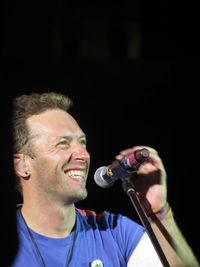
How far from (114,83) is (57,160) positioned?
0.85 meters

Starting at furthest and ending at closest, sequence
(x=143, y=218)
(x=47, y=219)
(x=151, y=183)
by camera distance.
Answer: (x=151, y=183) < (x=47, y=219) < (x=143, y=218)

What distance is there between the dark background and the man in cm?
7

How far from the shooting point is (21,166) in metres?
2.23

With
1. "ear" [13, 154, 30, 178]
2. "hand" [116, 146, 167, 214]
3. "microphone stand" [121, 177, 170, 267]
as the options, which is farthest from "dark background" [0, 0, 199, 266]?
"microphone stand" [121, 177, 170, 267]

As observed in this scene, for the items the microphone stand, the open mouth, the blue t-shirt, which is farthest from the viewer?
the open mouth

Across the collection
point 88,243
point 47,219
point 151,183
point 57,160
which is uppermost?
point 57,160

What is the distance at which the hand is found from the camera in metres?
2.28

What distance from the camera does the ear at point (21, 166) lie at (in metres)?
2.21

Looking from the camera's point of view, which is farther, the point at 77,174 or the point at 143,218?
the point at 77,174

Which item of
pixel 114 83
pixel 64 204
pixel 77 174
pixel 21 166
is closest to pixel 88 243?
pixel 64 204

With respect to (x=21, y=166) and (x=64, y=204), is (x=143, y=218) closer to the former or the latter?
(x=64, y=204)

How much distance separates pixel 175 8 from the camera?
3.67 m

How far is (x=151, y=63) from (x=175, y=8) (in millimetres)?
832

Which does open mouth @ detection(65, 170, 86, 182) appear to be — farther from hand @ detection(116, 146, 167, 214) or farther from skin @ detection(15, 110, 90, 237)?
hand @ detection(116, 146, 167, 214)
